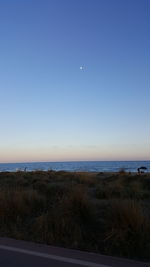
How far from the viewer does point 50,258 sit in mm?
5941

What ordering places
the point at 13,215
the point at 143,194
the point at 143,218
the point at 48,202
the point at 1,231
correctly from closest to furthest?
the point at 143,218 < the point at 1,231 < the point at 13,215 < the point at 48,202 < the point at 143,194

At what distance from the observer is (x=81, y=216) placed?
8367 mm

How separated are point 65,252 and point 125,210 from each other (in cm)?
183

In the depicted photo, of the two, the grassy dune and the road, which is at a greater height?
the grassy dune

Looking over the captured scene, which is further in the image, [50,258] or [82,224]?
[82,224]

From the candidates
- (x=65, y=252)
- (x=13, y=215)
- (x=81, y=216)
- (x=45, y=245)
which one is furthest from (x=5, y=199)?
(x=65, y=252)

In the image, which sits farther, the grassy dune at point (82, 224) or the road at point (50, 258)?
the grassy dune at point (82, 224)

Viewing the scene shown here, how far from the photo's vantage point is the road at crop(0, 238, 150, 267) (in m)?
5.63

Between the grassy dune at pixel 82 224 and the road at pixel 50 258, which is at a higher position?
the grassy dune at pixel 82 224

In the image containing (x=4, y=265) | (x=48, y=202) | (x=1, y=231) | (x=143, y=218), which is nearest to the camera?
(x=4, y=265)

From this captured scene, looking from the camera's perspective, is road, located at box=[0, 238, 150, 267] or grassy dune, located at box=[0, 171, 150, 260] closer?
road, located at box=[0, 238, 150, 267]

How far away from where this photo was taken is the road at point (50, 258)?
5635 millimetres

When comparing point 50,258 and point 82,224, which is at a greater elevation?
point 82,224

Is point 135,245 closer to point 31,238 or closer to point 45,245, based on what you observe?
point 45,245
